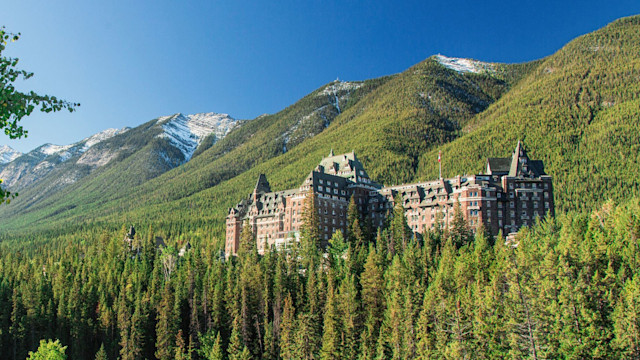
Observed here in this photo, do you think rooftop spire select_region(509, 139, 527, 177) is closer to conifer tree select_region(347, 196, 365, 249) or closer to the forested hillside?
the forested hillside

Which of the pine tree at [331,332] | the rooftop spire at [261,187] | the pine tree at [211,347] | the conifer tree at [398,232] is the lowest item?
the pine tree at [211,347]

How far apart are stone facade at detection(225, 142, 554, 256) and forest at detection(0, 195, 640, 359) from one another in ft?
17.1

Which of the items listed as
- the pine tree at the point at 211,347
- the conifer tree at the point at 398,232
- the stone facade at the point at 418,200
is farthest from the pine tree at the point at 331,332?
the stone facade at the point at 418,200

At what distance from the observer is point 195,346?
10925 centimetres

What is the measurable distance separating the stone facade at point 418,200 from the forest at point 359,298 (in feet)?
17.1

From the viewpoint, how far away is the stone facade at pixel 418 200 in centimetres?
11794

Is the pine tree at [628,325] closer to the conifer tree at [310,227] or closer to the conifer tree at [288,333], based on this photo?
the conifer tree at [288,333]

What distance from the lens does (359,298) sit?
103 m

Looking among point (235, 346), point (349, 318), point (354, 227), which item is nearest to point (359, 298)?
point (349, 318)

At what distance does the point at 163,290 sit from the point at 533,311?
76.8 meters

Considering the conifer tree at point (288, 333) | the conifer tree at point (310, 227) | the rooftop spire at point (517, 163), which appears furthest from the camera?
the rooftop spire at point (517, 163)

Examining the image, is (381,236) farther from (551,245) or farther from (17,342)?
(17,342)

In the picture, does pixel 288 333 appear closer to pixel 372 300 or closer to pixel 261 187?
pixel 372 300

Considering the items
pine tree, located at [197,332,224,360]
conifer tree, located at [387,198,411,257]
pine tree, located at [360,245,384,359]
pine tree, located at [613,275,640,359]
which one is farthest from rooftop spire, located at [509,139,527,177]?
pine tree, located at [197,332,224,360]
